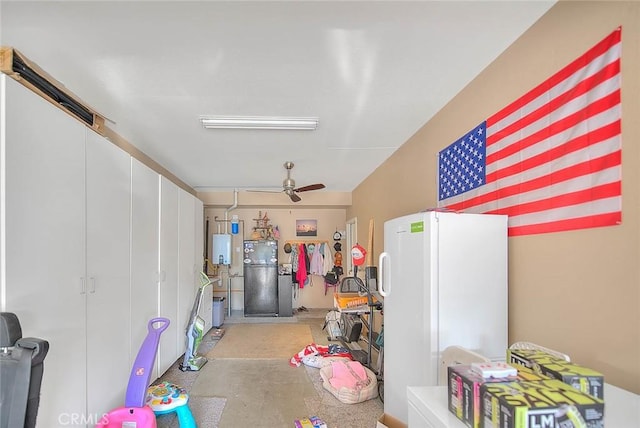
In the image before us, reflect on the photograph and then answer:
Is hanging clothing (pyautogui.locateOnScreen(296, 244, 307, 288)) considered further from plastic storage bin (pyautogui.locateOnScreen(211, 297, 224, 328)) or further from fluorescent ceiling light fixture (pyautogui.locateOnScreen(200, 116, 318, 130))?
fluorescent ceiling light fixture (pyautogui.locateOnScreen(200, 116, 318, 130))

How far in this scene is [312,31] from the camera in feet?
5.39

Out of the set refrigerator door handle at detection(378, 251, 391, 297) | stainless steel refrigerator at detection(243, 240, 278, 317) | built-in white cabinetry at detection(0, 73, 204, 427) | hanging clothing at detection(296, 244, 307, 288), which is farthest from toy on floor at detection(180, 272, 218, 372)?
hanging clothing at detection(296, 244, 307, 288)

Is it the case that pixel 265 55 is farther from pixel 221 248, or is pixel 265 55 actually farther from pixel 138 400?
pixel 221 248

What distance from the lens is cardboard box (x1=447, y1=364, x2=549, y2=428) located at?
39.7 inches

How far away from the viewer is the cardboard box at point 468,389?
3.31ft

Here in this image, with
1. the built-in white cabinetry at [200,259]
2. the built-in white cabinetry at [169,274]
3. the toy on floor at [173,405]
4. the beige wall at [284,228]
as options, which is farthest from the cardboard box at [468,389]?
the beige wall at [284,228]

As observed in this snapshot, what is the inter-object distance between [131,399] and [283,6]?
2568 millimetres

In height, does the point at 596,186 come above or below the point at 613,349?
above

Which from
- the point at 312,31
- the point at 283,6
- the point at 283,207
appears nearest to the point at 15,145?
the point at 283,6

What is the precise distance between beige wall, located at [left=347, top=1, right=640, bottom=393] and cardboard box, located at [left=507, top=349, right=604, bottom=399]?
209mm

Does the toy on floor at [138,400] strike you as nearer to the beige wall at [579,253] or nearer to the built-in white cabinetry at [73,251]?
the built-in white cabinetry at [73,251]

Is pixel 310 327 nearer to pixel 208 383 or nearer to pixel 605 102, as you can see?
pixel 208 383

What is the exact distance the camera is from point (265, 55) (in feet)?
6.08

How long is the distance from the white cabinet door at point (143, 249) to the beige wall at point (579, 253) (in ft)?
8.91
